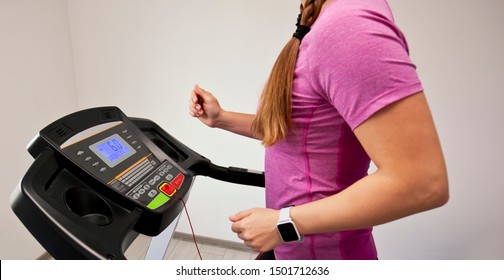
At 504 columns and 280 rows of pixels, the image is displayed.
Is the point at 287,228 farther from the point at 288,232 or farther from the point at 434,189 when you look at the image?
the point at 434,189

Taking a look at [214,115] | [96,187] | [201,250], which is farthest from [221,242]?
[96,187]

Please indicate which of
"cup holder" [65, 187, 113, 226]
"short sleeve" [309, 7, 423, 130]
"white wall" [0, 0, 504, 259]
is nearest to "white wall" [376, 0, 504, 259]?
"white wall" [0, 0, 504, 259]

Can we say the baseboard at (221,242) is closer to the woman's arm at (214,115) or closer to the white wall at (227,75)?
the white wall at (227,75)

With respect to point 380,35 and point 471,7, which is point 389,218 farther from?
point 471,7

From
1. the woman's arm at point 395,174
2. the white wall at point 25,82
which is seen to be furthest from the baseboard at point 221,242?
the woman's arm at point 395,174

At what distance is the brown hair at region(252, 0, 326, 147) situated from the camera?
62cm

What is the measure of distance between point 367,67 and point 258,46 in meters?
1.37

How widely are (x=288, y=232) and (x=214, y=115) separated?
565 millimetres

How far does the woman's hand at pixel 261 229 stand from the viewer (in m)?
0.61

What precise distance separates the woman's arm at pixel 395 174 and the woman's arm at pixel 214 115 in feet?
1.78

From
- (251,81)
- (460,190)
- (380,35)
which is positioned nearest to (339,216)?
Answer: (380,35)

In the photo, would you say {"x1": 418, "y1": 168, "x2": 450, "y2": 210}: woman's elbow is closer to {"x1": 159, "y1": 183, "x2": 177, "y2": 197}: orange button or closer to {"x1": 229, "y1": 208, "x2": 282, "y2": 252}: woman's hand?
{"x1": 229, "y1": 208, "x2": 282, "y2": 252}: woman's hand
